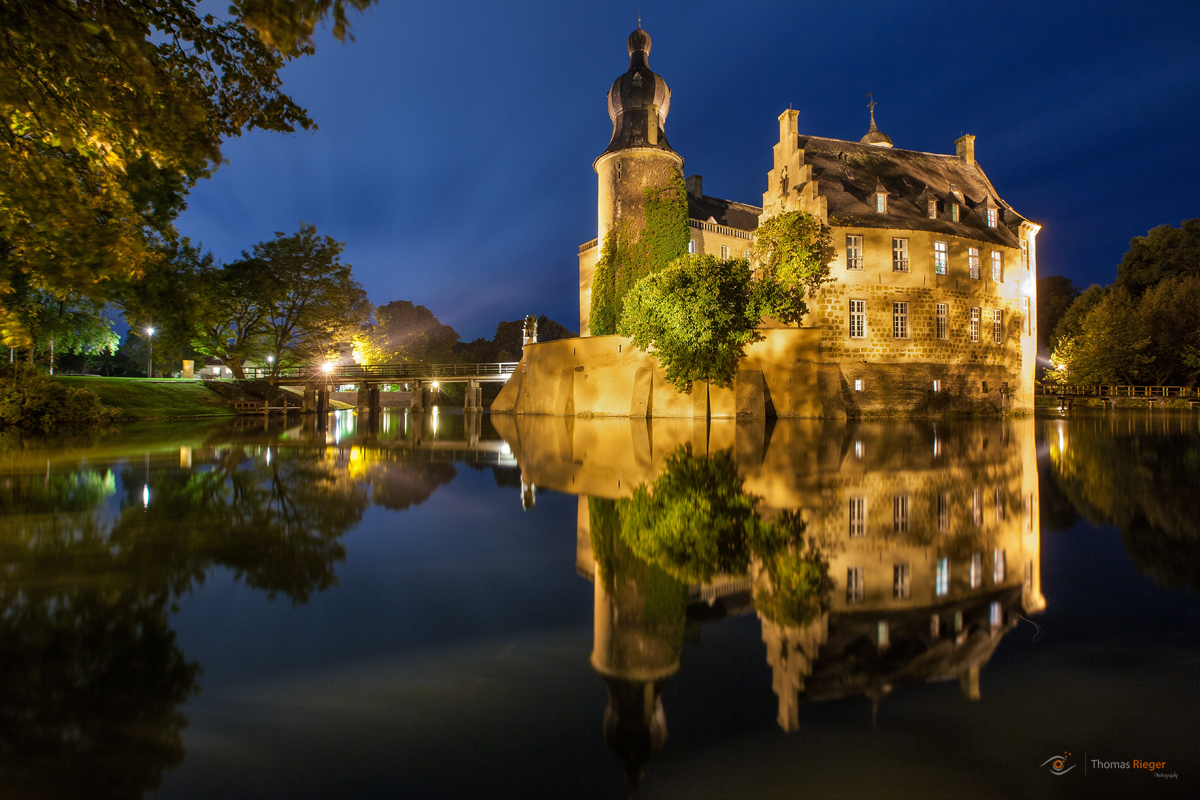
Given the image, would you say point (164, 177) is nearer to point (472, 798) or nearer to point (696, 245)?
point (696, 245)

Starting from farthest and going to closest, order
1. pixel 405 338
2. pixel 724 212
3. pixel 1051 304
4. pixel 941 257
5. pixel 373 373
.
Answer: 1. pixel 405 338
2. pixel 1051 304
3. pixel 373 373
4. pixel 724 212
5. pixel 941 257

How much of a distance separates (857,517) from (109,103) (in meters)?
8.71

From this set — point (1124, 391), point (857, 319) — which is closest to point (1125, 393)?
point (1124, 391)

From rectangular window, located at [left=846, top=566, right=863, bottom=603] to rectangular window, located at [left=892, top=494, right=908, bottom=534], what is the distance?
162 centimetres

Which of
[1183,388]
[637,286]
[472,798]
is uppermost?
[637,286]

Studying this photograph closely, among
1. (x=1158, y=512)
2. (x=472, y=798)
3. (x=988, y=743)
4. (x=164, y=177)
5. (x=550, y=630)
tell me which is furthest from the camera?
(x=164, y=177)

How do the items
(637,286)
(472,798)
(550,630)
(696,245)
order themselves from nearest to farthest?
A: (472,798) < (550,630) < (637,286) < (696,245)

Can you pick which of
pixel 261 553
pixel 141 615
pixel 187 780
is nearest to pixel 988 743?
pixel 187 780

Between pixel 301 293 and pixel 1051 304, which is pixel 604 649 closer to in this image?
pixel 301 293

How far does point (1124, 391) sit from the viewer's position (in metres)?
46.2

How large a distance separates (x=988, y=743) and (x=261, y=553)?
5.34m

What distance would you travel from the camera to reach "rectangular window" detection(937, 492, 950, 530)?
254 inches

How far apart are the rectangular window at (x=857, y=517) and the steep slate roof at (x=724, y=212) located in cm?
3913

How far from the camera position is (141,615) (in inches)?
153
